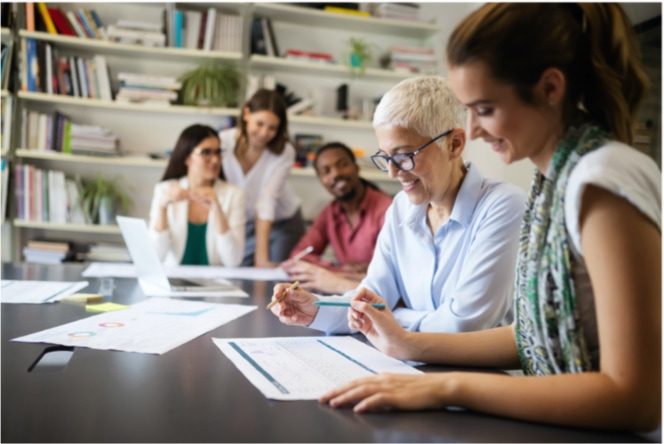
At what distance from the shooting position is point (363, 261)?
2822mm

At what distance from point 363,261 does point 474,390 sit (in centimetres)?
206

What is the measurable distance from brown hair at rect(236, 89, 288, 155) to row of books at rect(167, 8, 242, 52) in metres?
1.01

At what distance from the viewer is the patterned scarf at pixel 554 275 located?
77 centimetres

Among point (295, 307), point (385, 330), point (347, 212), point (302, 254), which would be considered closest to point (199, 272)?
point (302, 254)

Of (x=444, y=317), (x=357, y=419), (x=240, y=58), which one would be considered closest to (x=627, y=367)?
(x=357, y=419)

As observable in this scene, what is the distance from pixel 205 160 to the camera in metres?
2.81

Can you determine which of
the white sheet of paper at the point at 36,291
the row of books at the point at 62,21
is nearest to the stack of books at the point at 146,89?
the row of books at the point at 62,21

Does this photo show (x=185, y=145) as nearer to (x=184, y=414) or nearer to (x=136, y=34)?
(x=136, y=34)

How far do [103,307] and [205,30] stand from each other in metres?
2.82

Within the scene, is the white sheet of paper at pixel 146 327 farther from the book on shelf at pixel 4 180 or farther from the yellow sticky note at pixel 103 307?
the book on shelf at pixel 4 180

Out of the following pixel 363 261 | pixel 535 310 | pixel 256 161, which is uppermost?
pixel 256 161

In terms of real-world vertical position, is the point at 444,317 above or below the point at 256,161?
below

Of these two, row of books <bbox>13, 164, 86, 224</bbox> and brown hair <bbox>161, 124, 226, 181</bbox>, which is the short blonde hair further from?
row of books <bbox>13, 164, 86, 224</bbox>

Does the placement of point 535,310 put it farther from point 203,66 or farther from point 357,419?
point 203,66
